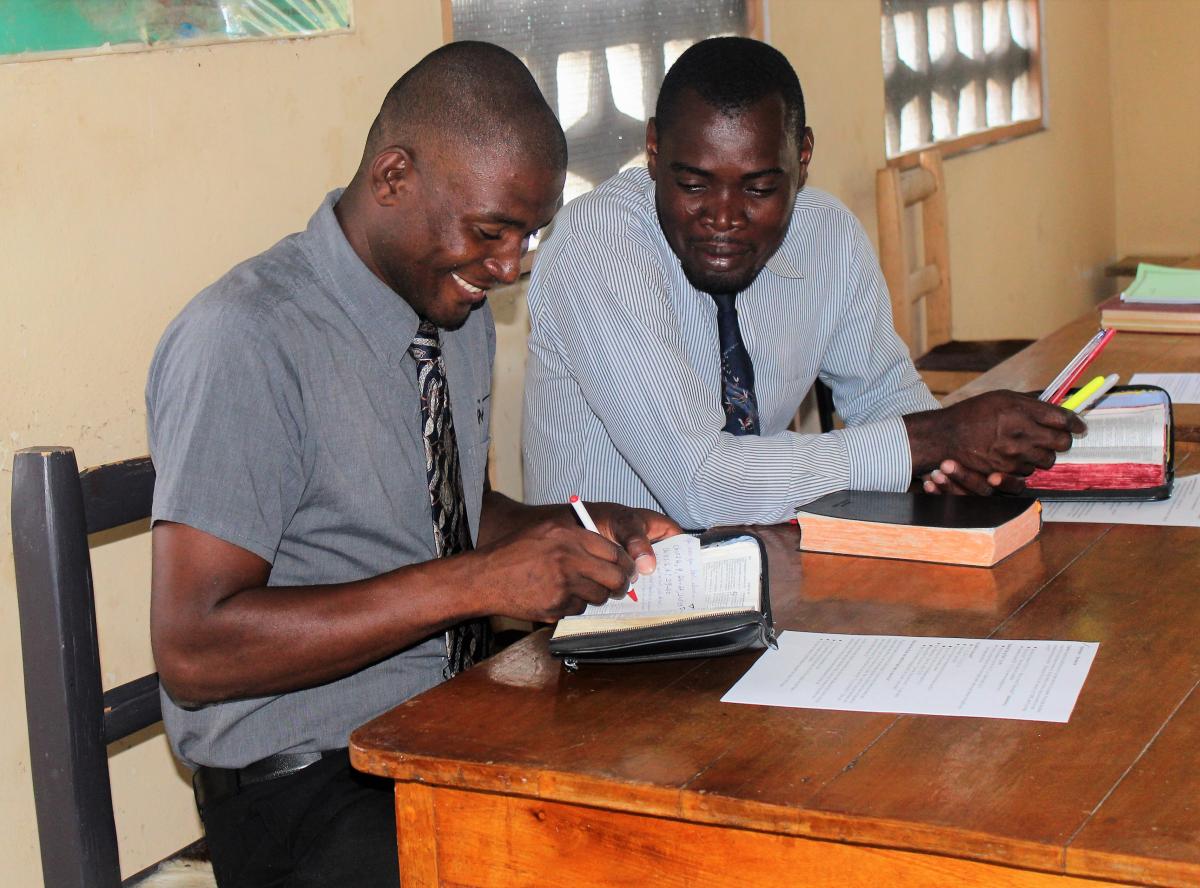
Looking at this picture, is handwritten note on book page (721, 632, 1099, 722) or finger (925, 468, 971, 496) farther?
finger (925, 468, 971, 496)

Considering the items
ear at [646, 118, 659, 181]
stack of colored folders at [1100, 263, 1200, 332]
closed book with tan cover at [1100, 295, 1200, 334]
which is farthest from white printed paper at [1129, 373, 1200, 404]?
ear at [646, 118, 659, 181]

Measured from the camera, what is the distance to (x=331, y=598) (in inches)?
56.8

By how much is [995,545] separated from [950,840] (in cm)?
70

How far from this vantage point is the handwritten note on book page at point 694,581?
144 centimetres

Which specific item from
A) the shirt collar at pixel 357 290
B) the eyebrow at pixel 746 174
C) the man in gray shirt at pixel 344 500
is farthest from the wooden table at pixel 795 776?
the eyebrow at pixel 746 174

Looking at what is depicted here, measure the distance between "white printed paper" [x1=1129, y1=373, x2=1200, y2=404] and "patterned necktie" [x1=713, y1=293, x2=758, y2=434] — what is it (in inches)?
31.0

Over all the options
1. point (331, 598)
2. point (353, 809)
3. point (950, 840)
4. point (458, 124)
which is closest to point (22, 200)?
point (458, 124)

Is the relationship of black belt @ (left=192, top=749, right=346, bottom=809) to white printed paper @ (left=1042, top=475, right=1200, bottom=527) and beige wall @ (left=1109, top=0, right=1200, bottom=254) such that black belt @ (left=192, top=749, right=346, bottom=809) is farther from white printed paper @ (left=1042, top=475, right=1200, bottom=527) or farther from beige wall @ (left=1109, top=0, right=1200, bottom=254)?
beige wall @ (left=1109, top=0, right=1200, bottom=254)

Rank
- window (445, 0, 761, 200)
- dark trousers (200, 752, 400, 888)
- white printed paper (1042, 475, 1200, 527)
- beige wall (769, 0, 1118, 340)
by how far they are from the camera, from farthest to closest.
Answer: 1. beige wall (769, 0, 1118, 340)
2. window (445, 0, 761, 200)
3. white printed paper (1042, 475, 1200, 527)
4. dark trousers (200, 752, 400, 888)

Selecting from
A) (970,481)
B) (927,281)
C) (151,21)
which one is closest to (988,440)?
(970,481)

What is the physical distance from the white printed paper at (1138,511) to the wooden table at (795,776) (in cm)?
34

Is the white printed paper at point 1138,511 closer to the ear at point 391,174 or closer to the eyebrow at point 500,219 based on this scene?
the eyebrow at point 500,219

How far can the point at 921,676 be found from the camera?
4.32ft

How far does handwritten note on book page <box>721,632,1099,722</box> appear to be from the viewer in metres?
1.24
